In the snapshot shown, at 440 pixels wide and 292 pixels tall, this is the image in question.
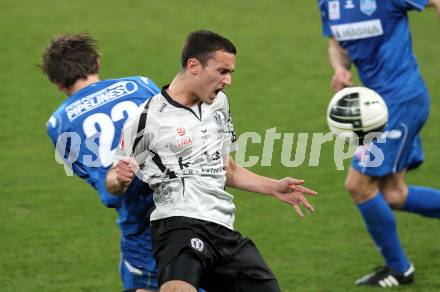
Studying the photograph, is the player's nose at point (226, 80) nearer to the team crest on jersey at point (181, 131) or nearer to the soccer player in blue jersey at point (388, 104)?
the team crest on jersey at point (181, 131)

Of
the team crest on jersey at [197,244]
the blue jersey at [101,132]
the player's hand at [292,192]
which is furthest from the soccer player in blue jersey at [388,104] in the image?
the team crest on jersey at [197,244]

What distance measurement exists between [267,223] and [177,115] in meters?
3.47

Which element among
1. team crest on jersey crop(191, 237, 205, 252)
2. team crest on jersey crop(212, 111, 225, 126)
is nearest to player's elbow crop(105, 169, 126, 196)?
team crest on jersey crop(191, 237, 205, 252)

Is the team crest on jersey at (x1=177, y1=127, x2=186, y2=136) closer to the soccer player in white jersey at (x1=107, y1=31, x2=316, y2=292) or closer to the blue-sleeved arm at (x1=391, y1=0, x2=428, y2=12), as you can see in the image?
the soccer player in white jersey at (x1=107, y1=31, x2=316, y2=292)

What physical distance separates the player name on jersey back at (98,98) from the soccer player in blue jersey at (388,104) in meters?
2.02

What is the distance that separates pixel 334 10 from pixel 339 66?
0.44 m

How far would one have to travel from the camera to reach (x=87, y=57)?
5.91 metres

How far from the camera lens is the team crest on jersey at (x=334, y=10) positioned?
7.52 metres

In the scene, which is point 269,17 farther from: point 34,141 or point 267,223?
point 267,223

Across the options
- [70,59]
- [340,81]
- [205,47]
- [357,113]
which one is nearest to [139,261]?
[70,59]

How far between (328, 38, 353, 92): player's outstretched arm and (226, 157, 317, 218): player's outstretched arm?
1.89 meters

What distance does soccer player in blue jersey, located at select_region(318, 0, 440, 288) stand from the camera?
280 inches

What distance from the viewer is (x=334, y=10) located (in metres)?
7.55

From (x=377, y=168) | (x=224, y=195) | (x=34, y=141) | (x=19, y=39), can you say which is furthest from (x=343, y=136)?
(x=19, y=39)
